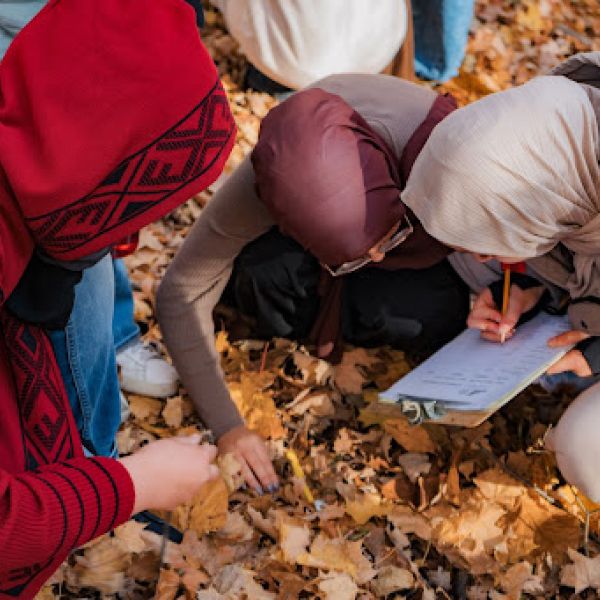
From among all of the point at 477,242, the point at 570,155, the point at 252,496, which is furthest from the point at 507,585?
the point at 570,155

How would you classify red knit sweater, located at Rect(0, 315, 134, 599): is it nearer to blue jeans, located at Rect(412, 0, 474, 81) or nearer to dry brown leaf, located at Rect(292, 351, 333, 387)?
dry brown leaf, located at Rect(292, 351, 333, 387)

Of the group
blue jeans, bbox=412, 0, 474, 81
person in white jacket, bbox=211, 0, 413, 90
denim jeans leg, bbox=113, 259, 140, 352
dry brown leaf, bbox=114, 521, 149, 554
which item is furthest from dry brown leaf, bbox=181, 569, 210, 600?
blue jeans, bbox=412, 0, 474, 81

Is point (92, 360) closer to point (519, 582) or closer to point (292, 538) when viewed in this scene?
point (292, 538)

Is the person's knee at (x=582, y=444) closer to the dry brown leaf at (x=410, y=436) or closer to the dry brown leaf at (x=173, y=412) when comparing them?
the dry brown leaf at (x=410, y=436)

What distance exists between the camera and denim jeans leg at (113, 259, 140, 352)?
8.29 ft

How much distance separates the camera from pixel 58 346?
1847 millimetres

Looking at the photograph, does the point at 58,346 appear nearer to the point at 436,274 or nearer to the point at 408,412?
the point at 408,412

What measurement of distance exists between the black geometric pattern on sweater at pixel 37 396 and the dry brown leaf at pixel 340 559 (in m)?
0.73

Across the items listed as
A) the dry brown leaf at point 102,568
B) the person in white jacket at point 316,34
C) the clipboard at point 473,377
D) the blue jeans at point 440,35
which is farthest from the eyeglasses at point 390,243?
the blue jeans at point 440,35

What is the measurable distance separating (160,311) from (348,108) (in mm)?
852

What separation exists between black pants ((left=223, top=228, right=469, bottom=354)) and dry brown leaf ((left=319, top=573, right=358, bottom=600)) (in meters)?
0.87

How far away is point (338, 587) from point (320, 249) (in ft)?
2.82

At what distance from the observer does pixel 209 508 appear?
228 cm

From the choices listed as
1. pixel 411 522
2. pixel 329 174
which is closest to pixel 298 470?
pixel 411 522
